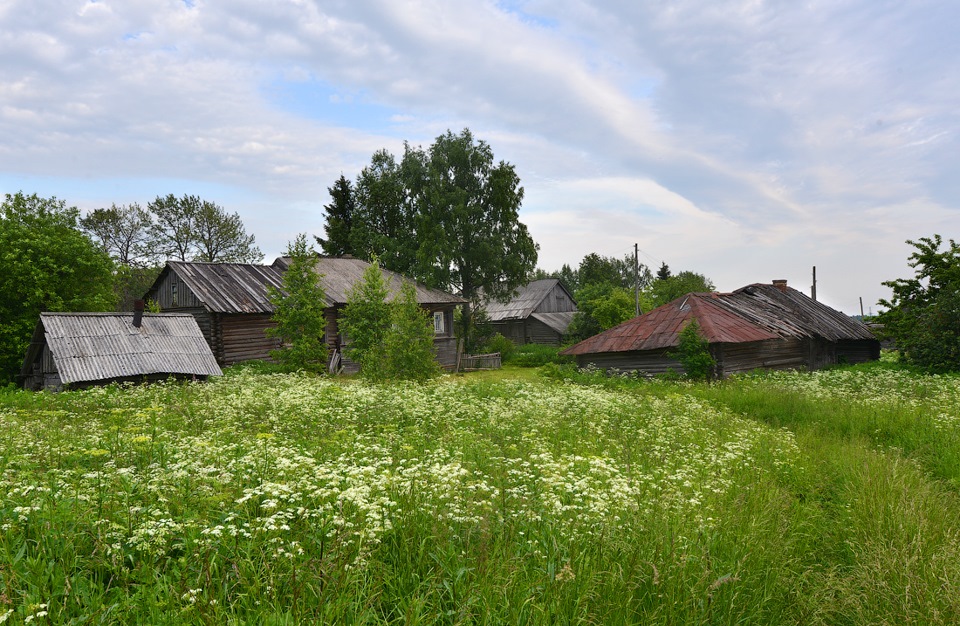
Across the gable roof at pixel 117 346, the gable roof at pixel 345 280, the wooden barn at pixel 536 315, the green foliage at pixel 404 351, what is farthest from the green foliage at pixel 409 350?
the wooden barn at pixel 536 315

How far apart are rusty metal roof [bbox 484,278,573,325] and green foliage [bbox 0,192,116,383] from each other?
29.4 m

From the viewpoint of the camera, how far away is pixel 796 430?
11.9 m

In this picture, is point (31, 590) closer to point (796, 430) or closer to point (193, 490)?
point (193, 490)

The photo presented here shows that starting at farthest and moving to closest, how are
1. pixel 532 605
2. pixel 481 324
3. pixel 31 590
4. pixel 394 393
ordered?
pixel 481 324, pixel 394 393, pixel 532 605, pixel 31 590

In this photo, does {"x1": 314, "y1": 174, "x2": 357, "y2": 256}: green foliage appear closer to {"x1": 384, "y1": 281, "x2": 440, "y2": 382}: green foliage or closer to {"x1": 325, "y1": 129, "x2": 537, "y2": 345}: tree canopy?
{"x1": 325, "y1": 129, "x2": 537, "y2": 345}: tree canopy

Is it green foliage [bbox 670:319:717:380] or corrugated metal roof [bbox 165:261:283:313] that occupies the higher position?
corrugated metal roof [bbox 165:261:283:313]

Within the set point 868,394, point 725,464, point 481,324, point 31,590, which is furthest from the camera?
point 481,324

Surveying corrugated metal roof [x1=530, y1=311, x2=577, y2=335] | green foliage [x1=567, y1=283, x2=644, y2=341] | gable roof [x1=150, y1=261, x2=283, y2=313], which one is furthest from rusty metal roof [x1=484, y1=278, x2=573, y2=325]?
gable roof [x1=150, y1=261, x2=283, y2=313]

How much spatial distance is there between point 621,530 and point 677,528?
0.46 metres

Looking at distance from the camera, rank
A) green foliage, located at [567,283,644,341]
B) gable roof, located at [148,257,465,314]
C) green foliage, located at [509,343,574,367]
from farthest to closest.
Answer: green foliage, located at [567,283,644,341]
green foliage, located at [509,343,574,367]
gable roof, located at [148,257,465,314]

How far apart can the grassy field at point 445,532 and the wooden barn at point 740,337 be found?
1647cm

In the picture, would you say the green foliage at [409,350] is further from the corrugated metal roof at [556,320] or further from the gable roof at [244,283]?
the corrugated metal roof at [556,320]

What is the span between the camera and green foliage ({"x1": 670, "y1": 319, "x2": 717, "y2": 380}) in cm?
2305

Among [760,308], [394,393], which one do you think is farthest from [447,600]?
[760,308]
